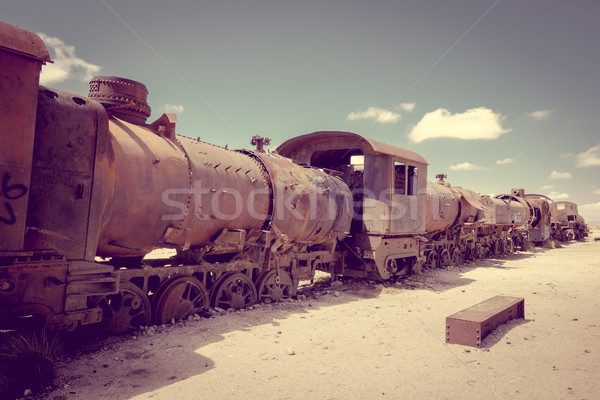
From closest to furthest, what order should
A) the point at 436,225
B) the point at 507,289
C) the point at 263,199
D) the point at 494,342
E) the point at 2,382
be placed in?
the point at 2,382 → the point at 494,342 → the point at 263,199 → the point at 507,289 → the point at 436,225

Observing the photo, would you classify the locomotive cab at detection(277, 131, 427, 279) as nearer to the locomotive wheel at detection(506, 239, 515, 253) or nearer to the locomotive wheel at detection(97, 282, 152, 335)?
the locomotive wheel at detection(97, 282, 152, 335)

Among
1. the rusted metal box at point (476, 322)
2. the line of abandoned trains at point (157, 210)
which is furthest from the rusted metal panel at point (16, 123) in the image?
the rusted metal box at point (476, 322)

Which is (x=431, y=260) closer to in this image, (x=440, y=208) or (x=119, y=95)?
(x=440, y=208)

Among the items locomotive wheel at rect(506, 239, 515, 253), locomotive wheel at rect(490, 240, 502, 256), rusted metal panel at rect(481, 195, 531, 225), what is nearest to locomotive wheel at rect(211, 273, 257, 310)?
rusted metal panel at rect(481, 195, 531, 225)

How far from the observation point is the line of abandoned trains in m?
3.82

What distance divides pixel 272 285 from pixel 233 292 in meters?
1.24

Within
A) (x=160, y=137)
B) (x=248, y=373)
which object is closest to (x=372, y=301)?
(x=248, y=373)

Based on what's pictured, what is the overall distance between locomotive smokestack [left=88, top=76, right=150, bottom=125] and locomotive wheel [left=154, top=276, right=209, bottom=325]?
9.01 feet

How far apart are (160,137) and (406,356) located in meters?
4.99

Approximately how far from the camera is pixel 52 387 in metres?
3.99

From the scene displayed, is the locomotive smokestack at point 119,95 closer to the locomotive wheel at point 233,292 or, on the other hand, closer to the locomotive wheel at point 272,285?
the locomotive wheel at point 233,292

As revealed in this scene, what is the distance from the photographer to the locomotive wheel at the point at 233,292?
7316 millimetres

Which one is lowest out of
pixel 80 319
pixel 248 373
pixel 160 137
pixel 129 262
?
pixel 248 373

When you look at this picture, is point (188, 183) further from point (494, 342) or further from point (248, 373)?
point (494, 342)
